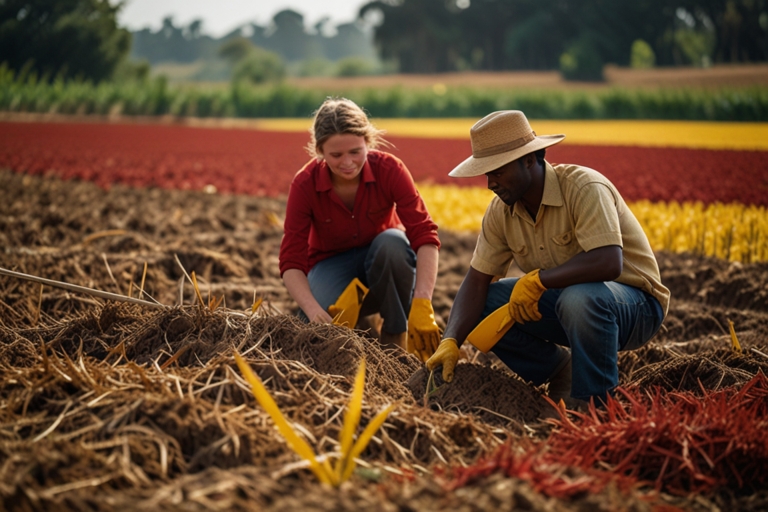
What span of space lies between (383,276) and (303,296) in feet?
1.59

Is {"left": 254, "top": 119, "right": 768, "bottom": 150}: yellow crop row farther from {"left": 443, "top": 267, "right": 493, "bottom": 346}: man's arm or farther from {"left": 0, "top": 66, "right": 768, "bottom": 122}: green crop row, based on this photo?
{"left": 443, "top": 267, "right": 493, "bottom": 346}: man's arm

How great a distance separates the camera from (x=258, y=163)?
42.6ft

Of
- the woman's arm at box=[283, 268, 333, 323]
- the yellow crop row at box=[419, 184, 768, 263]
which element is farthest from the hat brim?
the yellow crop row at box=[419, 184, 768, 263]

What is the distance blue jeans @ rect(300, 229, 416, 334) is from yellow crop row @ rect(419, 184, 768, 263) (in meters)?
3.18

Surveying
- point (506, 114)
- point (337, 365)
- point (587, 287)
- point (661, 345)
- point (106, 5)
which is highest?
point (106, 5)

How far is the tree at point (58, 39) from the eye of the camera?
141 feet

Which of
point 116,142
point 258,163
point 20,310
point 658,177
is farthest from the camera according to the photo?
point 116,142

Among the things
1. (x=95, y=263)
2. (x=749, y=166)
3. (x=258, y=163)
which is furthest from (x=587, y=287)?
(x=258, y=163)

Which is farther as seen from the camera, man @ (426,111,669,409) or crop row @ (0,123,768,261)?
crop row @ (0,123,768,261)

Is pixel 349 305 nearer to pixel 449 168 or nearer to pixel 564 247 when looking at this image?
pixel 564 247

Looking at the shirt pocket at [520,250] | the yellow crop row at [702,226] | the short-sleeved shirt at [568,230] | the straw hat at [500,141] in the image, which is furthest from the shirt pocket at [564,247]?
the yellow crop row at [702,226]

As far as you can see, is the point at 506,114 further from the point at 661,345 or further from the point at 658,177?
the point at 658,177

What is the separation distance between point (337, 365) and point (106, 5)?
52.7 meters

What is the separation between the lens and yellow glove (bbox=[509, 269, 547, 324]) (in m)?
2.92
